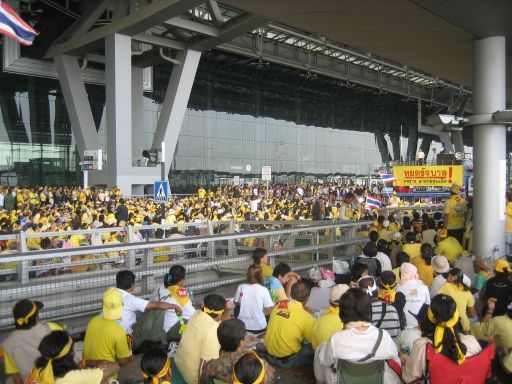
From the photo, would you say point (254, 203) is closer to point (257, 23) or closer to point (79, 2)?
point (257, 23)

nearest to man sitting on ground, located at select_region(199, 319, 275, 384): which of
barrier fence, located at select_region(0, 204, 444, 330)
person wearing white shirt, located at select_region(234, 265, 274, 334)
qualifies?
person wearing white shirt, located at select_region(234, 265, 274, 334)

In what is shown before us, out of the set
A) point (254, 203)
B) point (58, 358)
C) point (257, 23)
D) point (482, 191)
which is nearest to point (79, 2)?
point (257, 23)

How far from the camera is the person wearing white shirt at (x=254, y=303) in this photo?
5977mm

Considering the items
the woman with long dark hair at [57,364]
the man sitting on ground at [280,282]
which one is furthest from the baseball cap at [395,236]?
the woman with long dark hair at [57,364]

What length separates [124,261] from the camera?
791 centimetres

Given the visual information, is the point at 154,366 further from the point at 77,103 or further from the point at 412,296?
the point at 77,103

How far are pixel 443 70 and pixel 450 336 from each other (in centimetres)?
897

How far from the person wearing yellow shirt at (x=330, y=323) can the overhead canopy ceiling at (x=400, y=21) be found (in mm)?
4041

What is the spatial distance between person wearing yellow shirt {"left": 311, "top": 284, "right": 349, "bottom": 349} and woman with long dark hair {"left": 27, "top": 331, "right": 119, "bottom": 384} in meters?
2.24

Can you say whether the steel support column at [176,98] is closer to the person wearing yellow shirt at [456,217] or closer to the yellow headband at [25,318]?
the person wearing yellow shirt at [456,217]

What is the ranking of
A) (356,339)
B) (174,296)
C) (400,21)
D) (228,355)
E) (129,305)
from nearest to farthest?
1. (356,339)
2. (228,355)
3. (129,305)
4. (174,296)
5. (400,21)

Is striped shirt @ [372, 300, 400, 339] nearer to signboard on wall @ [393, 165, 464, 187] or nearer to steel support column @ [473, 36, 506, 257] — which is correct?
steel support column @ [473, 36, 506, 257]

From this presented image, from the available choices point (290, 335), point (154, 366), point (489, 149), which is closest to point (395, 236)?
point (489, 149)

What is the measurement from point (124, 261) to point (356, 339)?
5.13 metres
